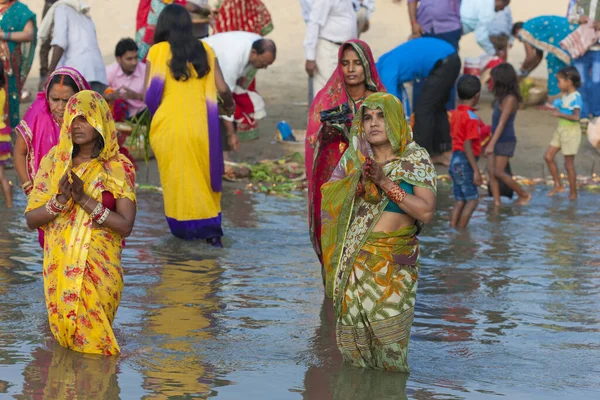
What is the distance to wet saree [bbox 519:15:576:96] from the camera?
15227 mm

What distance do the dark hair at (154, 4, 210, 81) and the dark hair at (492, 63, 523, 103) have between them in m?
3.40

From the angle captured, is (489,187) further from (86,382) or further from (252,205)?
(86,382)

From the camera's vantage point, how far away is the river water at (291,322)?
5.64 metres

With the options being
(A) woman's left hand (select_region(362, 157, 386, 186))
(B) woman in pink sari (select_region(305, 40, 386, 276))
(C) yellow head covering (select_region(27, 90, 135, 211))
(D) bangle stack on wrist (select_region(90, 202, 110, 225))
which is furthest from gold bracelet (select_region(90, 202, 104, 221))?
(B) woman in pink sari (select_region(305, 40, 386, 276))

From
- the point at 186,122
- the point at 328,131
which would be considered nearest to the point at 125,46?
the point at 186,122

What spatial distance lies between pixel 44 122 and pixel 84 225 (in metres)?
1.22

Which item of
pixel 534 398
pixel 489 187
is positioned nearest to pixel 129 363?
pixel 534 398

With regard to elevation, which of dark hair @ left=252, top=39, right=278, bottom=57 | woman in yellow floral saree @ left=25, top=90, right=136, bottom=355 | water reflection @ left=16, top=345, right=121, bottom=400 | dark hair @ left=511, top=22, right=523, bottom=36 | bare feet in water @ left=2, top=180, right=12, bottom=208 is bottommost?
water reflection @ left=16, top=345, right=121, bottom=400

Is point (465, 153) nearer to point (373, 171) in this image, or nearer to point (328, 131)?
point (328, 131)

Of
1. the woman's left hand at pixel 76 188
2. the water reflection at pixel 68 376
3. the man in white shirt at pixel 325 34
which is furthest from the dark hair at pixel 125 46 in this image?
the woman's left hand at pixel 76 188

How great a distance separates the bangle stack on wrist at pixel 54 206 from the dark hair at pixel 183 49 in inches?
124

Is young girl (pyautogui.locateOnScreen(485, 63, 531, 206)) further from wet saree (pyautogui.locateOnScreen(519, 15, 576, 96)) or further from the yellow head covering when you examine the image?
the yellow head covering

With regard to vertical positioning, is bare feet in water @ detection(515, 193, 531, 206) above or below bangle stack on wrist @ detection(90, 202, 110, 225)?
below

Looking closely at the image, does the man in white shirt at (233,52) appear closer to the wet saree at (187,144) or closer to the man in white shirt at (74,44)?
the man in white shirt at (74,44)
